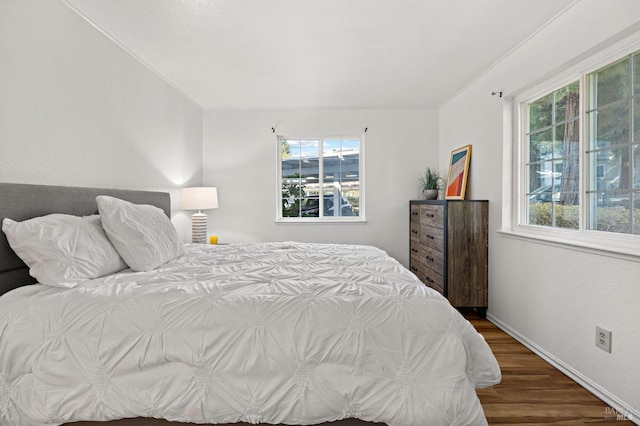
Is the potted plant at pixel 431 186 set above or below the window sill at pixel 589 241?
above

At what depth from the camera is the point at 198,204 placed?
11.8 ft

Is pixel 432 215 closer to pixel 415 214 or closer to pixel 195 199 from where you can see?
pixel 415 214

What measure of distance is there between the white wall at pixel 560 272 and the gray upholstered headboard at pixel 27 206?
3228 mm

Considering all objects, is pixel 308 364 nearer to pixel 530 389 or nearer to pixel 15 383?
pixel 15 383

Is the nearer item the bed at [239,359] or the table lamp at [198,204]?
the bed at [239,359]

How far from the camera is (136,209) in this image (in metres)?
2.03

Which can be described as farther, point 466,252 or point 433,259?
point 433,259

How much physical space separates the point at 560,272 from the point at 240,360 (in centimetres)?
224

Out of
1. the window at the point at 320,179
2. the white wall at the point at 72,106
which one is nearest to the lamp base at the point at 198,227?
the white wall at the point at 72,106

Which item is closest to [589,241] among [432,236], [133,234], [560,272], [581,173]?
[560,272]

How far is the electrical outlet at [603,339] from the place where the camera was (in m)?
1.80

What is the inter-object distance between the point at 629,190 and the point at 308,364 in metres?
2.09

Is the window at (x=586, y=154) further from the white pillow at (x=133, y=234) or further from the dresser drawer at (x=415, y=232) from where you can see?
the white pillow at (x=133, y=234)

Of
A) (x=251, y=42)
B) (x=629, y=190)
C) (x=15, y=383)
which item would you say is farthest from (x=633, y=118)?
(x=15, y=383)
